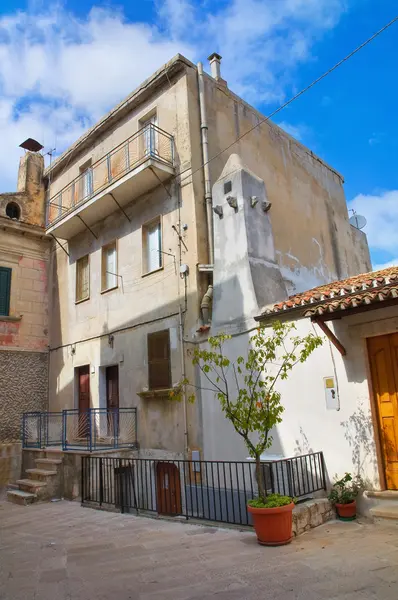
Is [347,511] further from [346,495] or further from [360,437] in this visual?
[360,437]

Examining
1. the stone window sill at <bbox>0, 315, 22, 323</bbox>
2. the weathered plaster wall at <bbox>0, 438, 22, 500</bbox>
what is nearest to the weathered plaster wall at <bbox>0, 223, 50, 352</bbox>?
the stone window sill at <bbox>0, 315, 22, 323</bbox>

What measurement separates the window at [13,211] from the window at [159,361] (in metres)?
7.88

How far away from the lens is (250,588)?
452cm

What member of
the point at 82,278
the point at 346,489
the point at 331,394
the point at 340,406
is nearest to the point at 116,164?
the point at 82,278

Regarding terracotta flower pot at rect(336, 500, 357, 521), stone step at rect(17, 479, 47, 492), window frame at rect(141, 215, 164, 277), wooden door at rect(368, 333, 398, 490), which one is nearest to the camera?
terracotta flower pot at rect(336, 500, 357, 521)

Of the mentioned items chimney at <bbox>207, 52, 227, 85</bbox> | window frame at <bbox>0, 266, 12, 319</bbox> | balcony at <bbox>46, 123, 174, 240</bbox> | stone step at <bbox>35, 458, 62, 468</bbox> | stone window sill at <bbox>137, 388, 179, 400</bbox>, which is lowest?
stone step at <bbox>35, 458, 62, 468</bbox>

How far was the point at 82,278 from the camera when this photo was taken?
15195 mm

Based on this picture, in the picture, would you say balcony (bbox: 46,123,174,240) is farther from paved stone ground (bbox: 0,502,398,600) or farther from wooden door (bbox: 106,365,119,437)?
paved stone ground (bbox: 0,502,398,600)

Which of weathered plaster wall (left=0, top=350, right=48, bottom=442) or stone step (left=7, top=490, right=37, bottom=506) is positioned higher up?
weathered plaster wall (left=0, top=350, right=48, bottom=442)

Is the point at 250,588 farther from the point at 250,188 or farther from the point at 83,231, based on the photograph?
the point at 83,231

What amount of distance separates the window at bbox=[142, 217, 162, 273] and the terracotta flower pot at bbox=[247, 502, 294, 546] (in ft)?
24.4

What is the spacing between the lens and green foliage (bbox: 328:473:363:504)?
23.2 feet

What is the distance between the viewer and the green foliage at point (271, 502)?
5923 mm

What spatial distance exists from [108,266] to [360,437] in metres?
9.16
